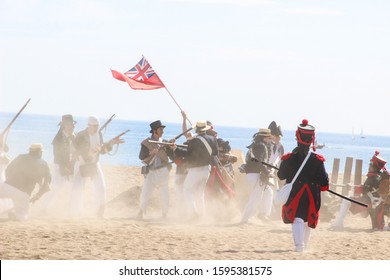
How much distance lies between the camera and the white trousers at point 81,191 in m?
16.1

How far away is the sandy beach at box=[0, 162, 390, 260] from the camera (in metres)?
11.9

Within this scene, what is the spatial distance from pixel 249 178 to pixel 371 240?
9.29 ft

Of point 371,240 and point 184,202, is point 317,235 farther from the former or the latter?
point 184,202

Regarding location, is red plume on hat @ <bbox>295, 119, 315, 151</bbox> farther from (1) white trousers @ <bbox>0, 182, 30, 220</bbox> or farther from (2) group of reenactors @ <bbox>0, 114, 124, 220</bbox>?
(1) white trousers @ <bbox>0, 182, 30, 220</bbox>

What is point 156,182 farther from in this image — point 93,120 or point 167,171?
point 93,120

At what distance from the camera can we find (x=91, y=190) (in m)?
22.8

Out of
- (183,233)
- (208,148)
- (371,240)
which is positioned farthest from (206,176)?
(371,240)

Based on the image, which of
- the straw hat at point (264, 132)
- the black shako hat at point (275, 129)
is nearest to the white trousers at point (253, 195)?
the straw hat at point (264, 132)

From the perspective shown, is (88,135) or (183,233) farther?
(88,135)

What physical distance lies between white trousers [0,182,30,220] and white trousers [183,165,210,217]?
2859 millimetres

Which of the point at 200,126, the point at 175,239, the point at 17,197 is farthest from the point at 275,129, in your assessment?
the point at 17,197

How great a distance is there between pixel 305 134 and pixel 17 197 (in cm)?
559

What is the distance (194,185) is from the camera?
1611 cm
